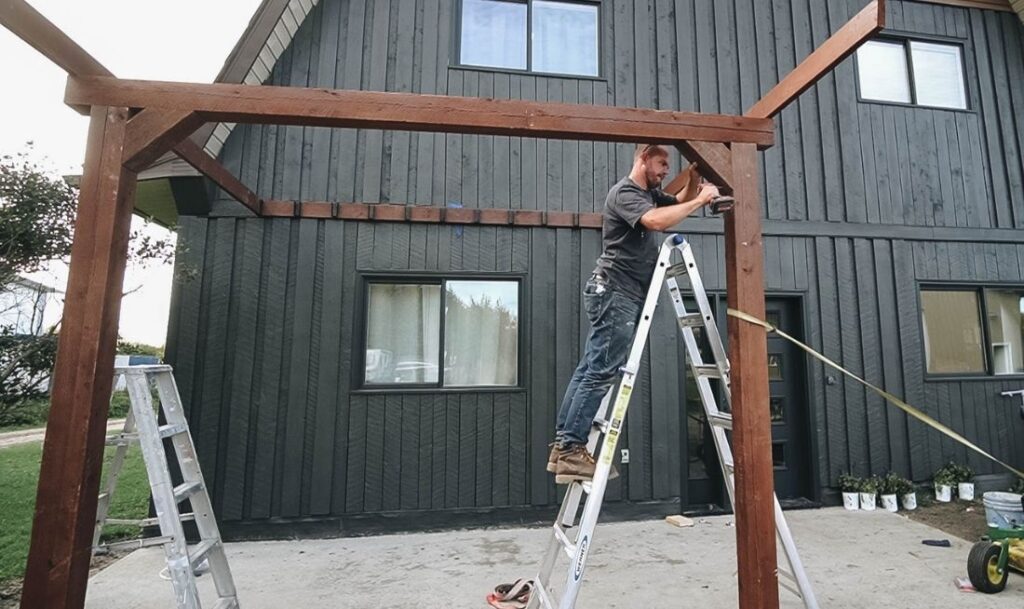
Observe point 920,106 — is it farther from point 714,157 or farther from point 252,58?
point 252,58

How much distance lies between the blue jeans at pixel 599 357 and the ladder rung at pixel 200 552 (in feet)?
5.73

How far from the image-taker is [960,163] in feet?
17.6

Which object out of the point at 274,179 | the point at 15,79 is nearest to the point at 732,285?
the point at 274,179

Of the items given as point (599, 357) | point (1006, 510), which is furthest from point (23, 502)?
point (1006, 510)

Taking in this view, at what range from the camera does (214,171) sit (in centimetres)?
319

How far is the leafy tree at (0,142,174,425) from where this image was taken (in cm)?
359

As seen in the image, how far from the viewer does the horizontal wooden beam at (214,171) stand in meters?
2.48

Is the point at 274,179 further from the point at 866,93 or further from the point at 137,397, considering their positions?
the point at 866,93

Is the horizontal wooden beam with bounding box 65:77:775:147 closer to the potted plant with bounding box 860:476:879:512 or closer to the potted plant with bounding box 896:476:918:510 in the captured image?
the potted plant with bounding box 860:476:879:512

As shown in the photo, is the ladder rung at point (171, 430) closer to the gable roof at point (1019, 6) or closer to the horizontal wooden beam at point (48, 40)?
the horizontal wooden beam at point (48, 40)

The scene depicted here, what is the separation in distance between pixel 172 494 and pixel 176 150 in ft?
5.20

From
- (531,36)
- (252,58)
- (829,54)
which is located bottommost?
(829,54)

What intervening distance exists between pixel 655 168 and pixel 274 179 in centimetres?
344

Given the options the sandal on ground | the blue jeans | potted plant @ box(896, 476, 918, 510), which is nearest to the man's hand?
the blue jeans
